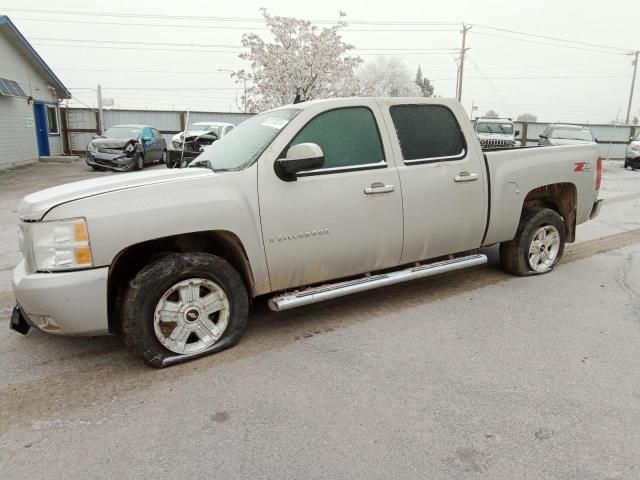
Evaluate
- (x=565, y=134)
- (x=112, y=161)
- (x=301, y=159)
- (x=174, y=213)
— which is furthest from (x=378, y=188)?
(x=565, y=134)

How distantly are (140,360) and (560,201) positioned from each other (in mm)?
4846

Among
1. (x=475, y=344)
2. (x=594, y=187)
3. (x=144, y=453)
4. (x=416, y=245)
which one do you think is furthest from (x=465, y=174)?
(x=144, y=453)

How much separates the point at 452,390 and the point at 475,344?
0.79 meters

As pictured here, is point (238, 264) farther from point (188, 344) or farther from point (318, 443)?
point (318, 443)

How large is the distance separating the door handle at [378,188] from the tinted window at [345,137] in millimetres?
206

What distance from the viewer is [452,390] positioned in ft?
10.4

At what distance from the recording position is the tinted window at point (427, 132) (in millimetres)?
4360

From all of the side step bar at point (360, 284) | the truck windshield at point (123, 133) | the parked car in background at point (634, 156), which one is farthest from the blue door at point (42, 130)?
the parked car in background at point (634, 156)

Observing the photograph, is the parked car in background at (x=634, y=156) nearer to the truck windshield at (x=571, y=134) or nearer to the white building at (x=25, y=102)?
the truck windshield at (x=571, y=134)

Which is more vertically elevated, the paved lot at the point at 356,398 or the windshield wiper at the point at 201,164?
the windshield wiper at the point at 201,164

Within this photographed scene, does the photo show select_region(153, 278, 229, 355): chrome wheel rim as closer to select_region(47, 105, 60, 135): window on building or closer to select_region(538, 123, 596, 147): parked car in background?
select_region(538, 123, 596, 147): parked car in background

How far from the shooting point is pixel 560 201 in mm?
5758

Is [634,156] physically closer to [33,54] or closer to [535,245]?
[535,245]

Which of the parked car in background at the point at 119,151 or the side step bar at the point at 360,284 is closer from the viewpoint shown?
the side step bar at the point at 360,284
